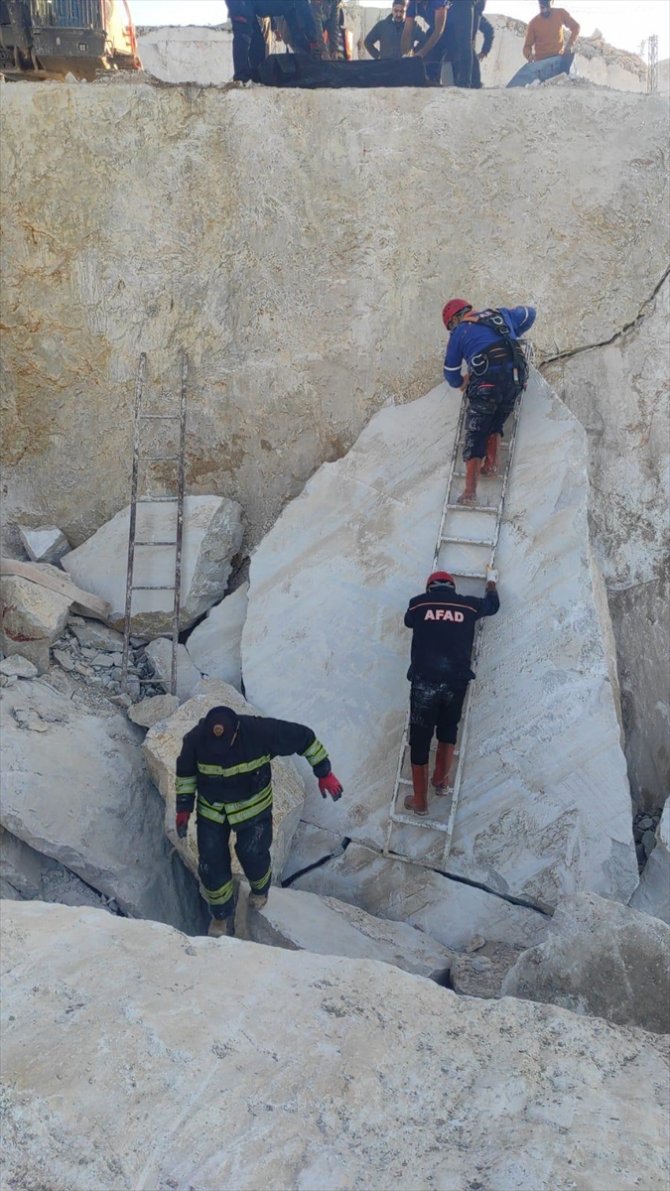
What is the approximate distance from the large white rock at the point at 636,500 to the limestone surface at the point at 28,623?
3.89m

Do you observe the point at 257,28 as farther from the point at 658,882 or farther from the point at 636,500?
the point at 658,882

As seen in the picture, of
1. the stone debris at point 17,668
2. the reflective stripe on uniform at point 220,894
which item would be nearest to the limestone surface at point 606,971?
the reflective stripe on uniform at point 220,894

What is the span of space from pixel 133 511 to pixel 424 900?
355 centimetres

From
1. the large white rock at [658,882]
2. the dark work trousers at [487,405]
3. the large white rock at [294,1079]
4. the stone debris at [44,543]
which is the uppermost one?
the dark work trousers at [487,405]

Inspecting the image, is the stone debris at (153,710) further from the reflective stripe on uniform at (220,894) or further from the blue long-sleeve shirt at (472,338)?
the blue long-sleeve shirt at (472,338)

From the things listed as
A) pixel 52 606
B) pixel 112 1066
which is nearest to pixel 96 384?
pixel 52 606

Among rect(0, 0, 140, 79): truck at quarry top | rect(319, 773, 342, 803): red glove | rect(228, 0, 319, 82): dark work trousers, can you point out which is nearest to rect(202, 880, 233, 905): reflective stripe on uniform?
rect(319, 773, 342, 803): red glove

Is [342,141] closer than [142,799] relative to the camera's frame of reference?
No

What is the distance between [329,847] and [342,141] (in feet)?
17.0

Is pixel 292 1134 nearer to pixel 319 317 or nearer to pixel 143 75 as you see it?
pixel 319 317

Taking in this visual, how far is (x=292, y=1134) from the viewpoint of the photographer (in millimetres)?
2744

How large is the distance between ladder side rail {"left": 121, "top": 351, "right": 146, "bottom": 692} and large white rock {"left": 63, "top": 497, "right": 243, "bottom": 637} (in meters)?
0.13

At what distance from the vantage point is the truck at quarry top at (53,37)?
7.81 metres

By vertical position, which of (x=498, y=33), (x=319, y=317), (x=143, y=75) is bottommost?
(x=319, y=317)
